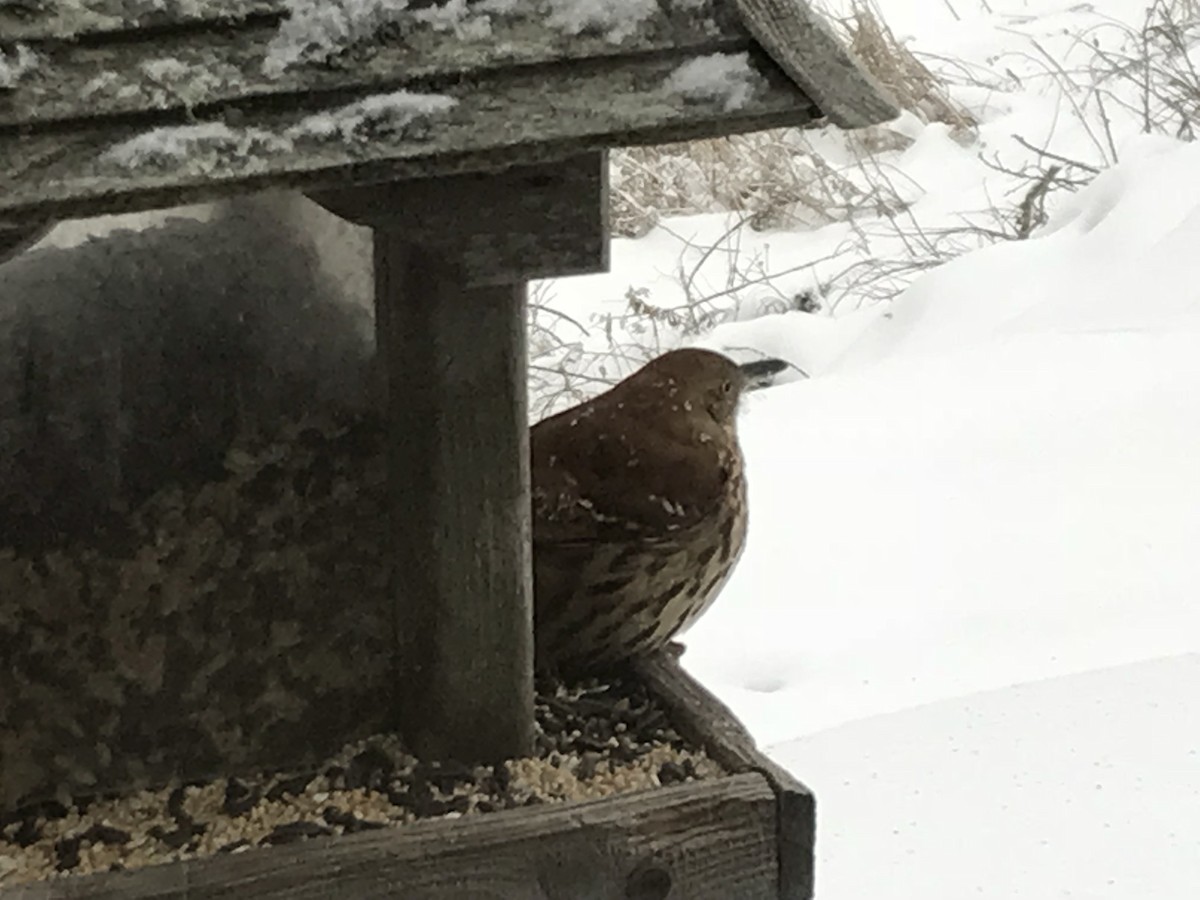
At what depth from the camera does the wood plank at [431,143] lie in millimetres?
1024

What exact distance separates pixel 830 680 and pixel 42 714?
161cm

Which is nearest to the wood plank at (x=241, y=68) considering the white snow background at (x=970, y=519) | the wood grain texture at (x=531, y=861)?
the white snow background at (x=970, y=519)

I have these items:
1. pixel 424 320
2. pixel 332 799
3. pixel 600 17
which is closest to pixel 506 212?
pixel 424 320

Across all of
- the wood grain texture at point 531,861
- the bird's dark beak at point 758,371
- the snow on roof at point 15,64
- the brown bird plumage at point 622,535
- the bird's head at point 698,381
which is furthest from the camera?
the bird's dark beak at point 758,371

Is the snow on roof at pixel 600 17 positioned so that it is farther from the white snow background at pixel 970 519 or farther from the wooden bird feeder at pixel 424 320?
the white snow background at pixel 970 519

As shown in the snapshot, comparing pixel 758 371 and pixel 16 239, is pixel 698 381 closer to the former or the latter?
pixel 758 371

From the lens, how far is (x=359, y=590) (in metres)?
1.51

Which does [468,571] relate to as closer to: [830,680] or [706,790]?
[706,790]

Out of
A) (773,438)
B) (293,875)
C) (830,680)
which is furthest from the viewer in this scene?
(773,438)

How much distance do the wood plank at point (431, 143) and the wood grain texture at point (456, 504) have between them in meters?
0.25

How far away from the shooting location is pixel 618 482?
1646 mm

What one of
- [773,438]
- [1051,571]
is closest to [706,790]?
[1051,571]

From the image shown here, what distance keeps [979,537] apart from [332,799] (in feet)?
6.42

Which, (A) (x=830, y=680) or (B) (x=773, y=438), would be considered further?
(B) (x=773, y=438)
